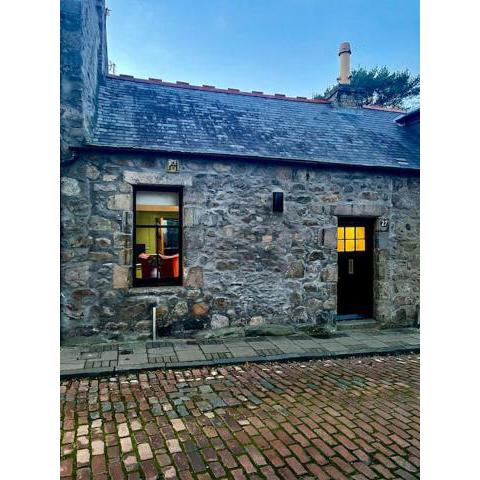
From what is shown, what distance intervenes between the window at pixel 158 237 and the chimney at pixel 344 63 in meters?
6.58

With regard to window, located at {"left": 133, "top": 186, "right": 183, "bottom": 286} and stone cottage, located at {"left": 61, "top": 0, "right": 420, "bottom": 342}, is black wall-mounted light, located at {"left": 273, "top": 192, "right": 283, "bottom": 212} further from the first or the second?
window, located at {"left": 133, "top": 186, "right": 183, "bottom": 286}

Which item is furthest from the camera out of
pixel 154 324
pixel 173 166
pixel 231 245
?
pixel 231 245

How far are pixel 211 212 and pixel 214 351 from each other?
251cm

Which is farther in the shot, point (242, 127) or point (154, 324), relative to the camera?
point (242, 127)

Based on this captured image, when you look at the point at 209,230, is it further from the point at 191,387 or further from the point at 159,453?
the point at 159,453

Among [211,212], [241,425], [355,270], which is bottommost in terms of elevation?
[241,425]

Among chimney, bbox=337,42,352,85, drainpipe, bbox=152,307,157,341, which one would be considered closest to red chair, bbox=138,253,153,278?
drainpipe, bbox=152,307,157,341

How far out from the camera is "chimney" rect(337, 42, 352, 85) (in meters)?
9.52

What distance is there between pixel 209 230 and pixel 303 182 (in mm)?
2169

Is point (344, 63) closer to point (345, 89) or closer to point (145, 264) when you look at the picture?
point (345, 89)

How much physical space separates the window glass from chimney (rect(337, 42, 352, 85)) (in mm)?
6629

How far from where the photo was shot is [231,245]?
20.9 feet

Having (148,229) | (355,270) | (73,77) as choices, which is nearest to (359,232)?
(355,270)
